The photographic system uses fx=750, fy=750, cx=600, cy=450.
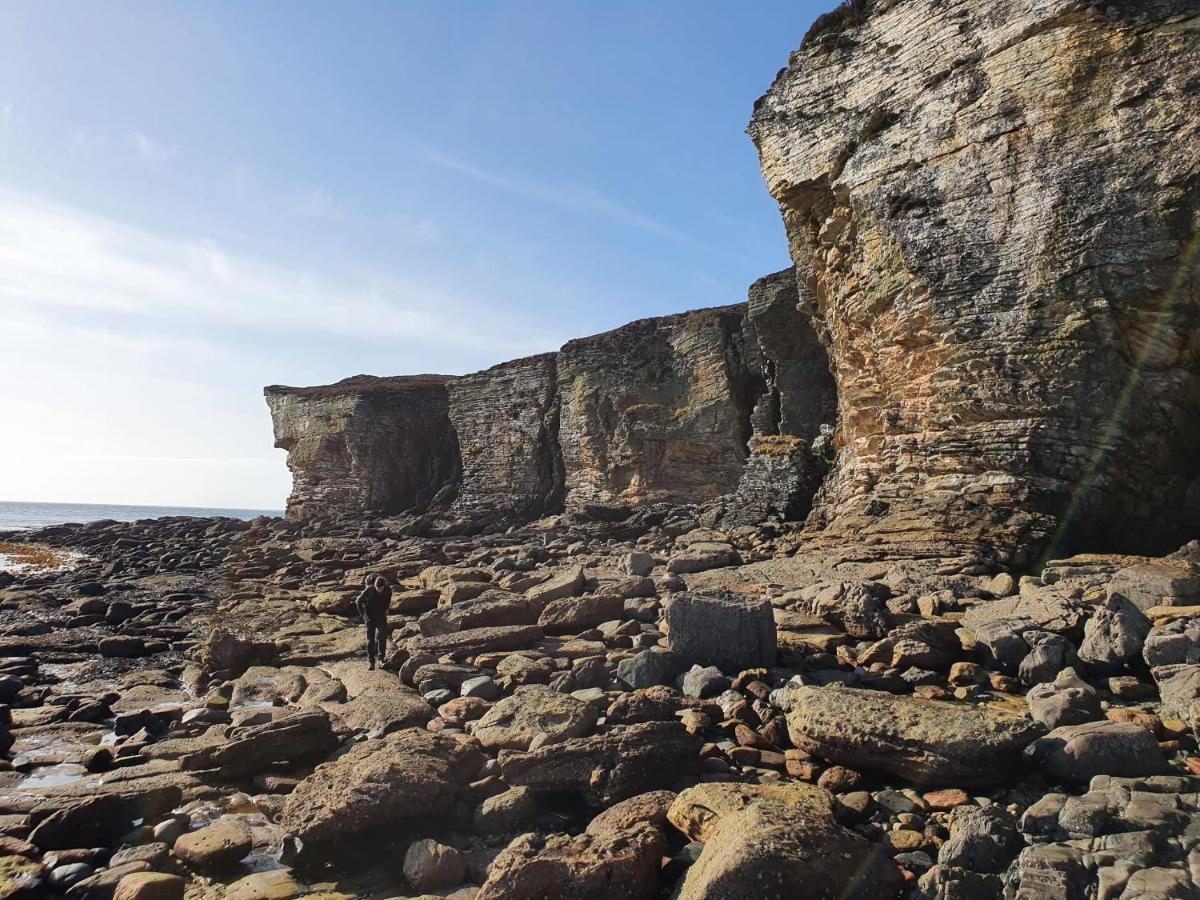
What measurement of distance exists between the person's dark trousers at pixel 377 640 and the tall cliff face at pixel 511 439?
19.0 meters

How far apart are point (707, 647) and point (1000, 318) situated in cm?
689

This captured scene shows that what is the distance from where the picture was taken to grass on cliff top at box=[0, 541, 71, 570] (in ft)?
86.9

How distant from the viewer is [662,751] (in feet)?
13.8

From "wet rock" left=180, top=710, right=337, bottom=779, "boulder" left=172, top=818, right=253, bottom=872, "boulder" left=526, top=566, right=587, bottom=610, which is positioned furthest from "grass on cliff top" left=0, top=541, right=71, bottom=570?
"boulder" left=172, top=818, right=253, bottom=872

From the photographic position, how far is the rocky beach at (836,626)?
11.5 feet

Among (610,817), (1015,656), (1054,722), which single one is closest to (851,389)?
(1015,656)

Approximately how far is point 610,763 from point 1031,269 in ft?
28.6

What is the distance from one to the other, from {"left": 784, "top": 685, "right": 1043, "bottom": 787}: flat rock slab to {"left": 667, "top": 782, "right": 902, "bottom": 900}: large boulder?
1.98ft

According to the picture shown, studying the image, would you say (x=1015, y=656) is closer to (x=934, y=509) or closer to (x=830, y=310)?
(x=934, y=509)

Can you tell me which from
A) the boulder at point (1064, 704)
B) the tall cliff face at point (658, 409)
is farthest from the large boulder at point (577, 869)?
the tall cliff face at point (658, 409)

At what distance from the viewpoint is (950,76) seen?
10.6 metres

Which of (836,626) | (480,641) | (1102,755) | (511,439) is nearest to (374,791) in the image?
(480,641)

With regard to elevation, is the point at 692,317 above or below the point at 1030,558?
above

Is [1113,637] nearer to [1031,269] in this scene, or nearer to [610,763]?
[610,763]
